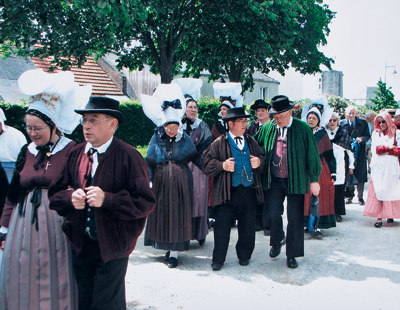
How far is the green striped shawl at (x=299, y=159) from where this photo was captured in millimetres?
5301

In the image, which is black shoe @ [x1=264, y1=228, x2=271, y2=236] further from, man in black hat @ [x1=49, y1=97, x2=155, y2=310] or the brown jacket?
man in black hat @ [x1=49, y1=97, x2=155, y2=310]

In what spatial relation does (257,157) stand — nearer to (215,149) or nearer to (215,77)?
(215,149)

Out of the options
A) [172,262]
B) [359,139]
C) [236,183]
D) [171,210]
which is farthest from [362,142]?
[172,262]

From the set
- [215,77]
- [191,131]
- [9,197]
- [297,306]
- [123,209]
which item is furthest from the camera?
[215,77]

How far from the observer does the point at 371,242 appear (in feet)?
21.6

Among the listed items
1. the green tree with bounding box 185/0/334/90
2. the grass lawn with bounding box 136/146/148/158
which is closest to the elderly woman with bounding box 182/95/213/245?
the green tree with bounding box 185/0/334/90

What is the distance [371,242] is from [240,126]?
286 centimetres

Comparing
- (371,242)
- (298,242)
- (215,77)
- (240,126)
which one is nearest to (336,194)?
(371,242)

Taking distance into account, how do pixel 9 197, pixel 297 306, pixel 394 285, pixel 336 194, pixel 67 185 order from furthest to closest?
pixel 336 194, pixel 394 285, pixel 297 306, pixel 9 197, pixel 67 185

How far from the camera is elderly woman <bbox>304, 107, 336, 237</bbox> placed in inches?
268

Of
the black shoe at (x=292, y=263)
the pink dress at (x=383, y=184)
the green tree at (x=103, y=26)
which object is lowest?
the black shoe at (x=292, y=263)

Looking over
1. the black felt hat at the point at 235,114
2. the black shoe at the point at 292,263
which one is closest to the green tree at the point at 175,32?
the black felt hat at the point at 235,114

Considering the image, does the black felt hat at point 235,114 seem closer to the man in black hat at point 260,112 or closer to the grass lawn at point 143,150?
the man in black hat at point 260,112

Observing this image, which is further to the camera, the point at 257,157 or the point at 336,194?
the point at 336,194
